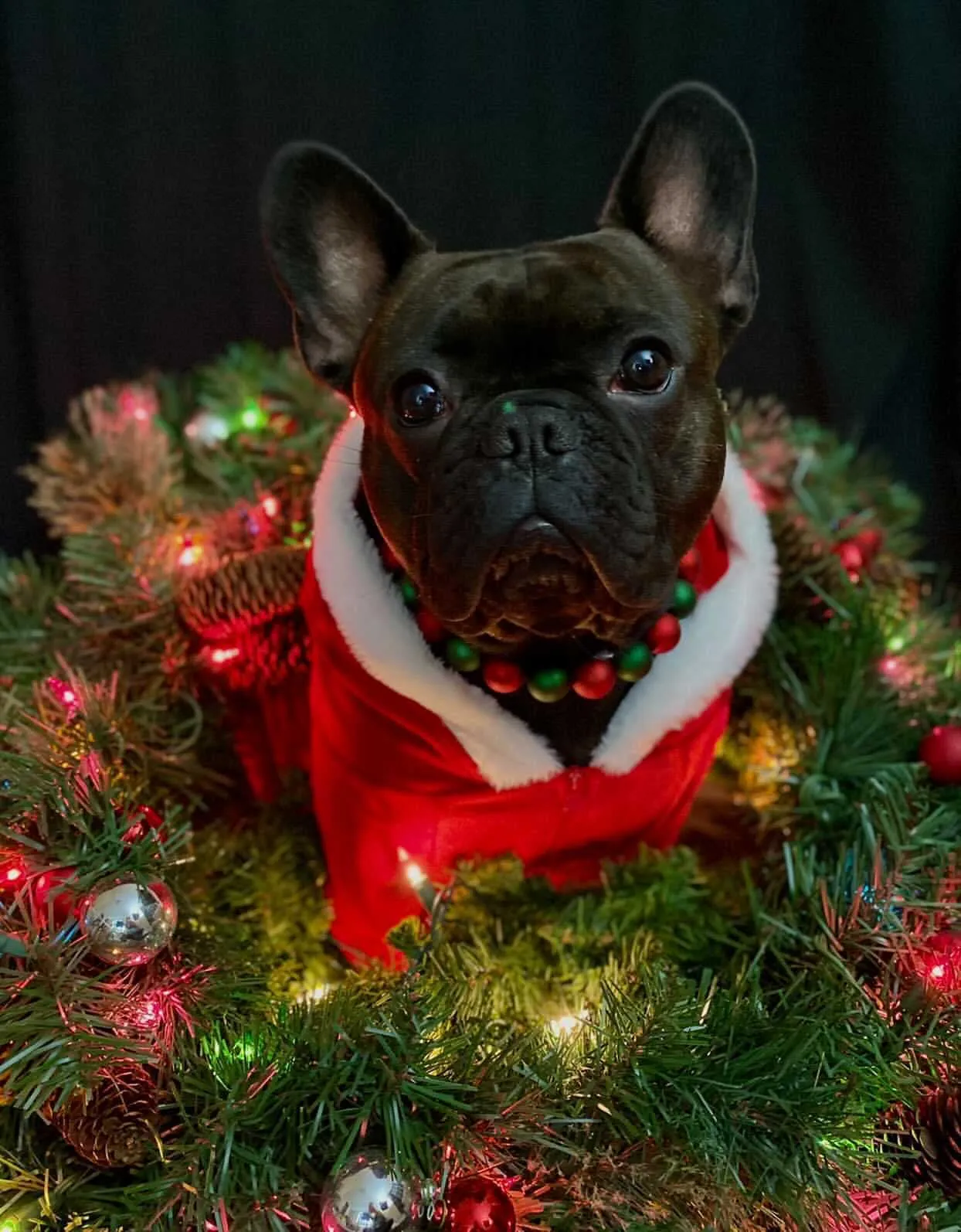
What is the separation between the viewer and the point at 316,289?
1.01 meters

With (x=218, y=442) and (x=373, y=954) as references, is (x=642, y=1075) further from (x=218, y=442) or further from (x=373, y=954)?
(x=218, y=442)

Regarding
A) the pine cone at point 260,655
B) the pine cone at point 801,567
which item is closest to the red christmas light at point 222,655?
the pine cone at point 260,655

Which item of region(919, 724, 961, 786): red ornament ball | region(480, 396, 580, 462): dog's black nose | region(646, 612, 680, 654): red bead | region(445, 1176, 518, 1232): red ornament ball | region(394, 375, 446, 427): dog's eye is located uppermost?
region(480, 396, 580, 462): dog's black nose

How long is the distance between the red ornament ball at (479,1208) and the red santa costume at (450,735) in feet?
1.01

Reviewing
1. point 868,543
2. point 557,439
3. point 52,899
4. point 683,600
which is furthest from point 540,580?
point 868,543

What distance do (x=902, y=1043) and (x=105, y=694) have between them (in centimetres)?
76

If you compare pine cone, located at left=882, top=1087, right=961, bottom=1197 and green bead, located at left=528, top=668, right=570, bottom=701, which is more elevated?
green bead, located at left=528, top=668, right=570, bottom=701

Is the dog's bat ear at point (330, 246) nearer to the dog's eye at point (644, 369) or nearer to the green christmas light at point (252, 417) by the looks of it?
the dog's eye at point (644, 369)

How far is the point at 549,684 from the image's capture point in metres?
0.92

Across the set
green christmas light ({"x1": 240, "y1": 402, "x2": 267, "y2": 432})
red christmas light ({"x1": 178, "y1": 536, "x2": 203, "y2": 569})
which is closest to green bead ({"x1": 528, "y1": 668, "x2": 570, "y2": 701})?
red christmas light ({"x1": 178, "y1": 536, "x2": 203, "y2": 569})

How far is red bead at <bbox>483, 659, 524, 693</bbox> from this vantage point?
3.02ft

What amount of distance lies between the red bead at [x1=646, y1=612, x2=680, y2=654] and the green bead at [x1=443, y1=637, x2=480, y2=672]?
16 centimetres

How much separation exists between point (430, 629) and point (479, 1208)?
47 cm

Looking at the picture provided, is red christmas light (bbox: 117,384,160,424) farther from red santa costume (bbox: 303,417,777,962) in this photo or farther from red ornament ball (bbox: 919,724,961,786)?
red ornament ball (bbox: 919,724,961,786)
